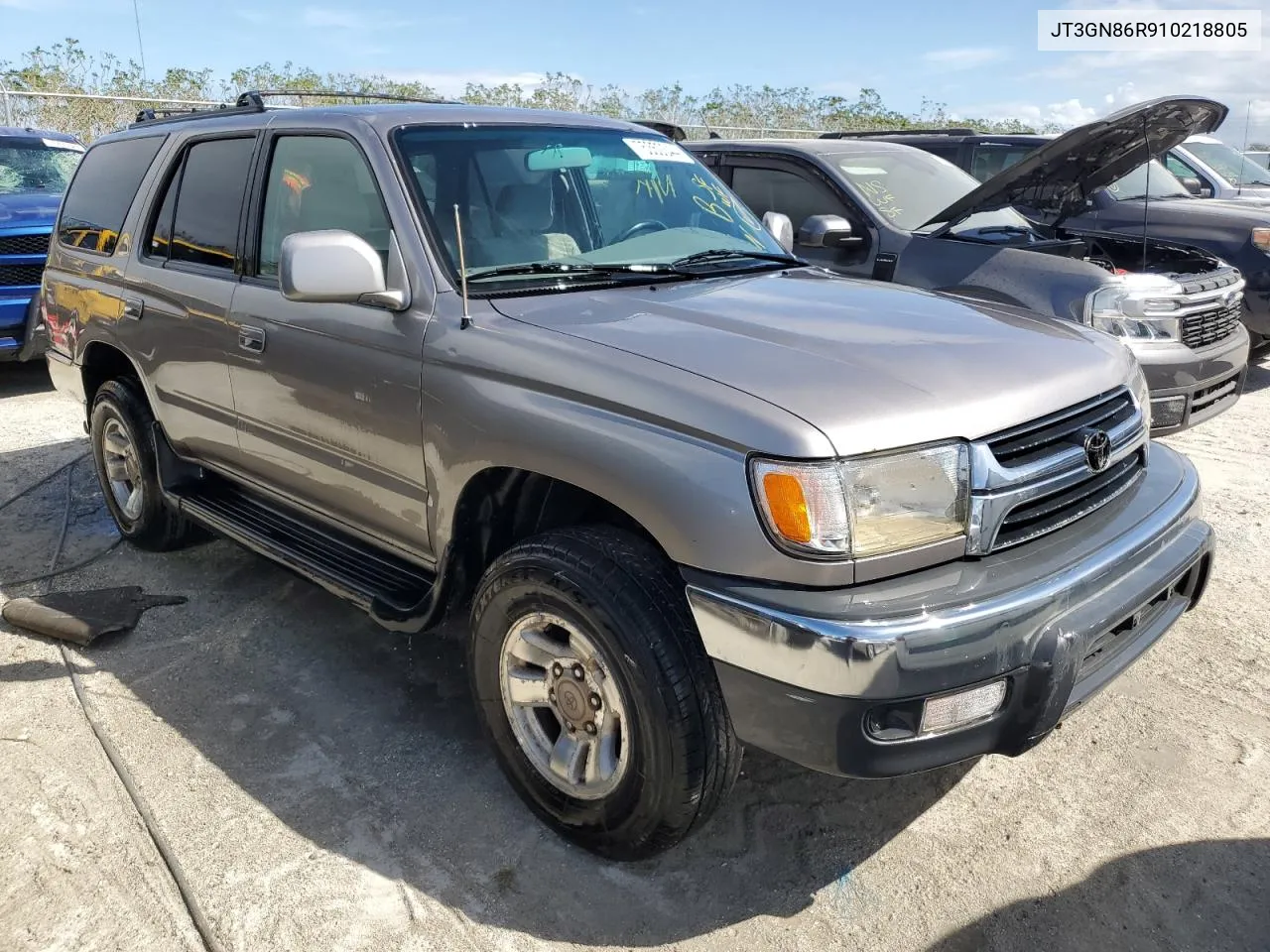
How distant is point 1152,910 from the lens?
2486 millimetres

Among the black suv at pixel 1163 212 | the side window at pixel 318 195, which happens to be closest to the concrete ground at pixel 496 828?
the side window at pixel 318 195

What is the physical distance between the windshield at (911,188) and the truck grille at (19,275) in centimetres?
620

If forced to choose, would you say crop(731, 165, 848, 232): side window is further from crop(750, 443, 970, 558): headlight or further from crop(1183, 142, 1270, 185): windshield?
crop(1183, 142, 1270, 185): windshield

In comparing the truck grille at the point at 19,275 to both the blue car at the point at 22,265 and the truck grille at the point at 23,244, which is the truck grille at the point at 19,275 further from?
the truck grille at the point at 23,244

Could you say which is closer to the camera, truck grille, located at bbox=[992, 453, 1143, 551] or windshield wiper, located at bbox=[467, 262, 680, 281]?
truck grille, located at bbox=[992, 453, 1143, 551]

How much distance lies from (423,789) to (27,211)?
7.26 metres

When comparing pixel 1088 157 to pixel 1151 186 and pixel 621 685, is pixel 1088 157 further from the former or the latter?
pixel 621 685

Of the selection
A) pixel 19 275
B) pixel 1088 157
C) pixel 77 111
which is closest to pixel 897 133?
pixel 1088 157

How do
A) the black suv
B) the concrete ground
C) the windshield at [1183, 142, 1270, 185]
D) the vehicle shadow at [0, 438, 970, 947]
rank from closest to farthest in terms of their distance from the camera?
the concrete ground, the vehicle shadow at [0, 438, 970, 947], the black suv, the windshield at [1183, 142, 1270, 185]

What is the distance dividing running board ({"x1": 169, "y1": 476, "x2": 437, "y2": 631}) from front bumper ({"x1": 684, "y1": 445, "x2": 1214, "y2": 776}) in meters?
1.19

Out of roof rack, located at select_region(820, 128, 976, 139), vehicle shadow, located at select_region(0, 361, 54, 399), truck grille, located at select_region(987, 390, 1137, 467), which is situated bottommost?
vehicle shadow, located at select_region(0, 361, 54, 399)

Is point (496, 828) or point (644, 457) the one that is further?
point (496, 828)

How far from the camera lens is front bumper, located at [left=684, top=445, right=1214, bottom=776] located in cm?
210

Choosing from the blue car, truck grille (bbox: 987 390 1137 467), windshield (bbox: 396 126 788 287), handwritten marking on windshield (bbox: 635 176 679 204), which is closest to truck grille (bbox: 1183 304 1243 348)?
windshield (bbox: 396 126 788 287)
